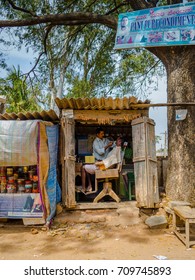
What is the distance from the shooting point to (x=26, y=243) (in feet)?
16.7

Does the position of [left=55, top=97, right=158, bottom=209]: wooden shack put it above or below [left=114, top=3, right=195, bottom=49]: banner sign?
below

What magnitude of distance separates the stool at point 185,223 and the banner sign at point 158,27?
3.65 m

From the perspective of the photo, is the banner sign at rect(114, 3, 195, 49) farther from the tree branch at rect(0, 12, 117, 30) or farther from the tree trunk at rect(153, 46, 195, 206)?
the tree branch at rect(0, 12, 117, 30)

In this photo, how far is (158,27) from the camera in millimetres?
6363

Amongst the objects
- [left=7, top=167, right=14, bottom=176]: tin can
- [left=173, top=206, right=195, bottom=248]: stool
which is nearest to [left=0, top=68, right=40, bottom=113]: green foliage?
[left=7, top=167, right=14, bottom=176]: tin can

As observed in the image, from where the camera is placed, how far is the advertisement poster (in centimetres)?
584

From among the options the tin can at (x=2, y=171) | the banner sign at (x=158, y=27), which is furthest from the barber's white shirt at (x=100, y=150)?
the banner sign at (x=158, y=27)

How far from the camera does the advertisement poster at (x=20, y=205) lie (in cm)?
584

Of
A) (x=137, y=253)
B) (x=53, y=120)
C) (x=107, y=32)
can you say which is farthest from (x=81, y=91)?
(x=137, y=253)

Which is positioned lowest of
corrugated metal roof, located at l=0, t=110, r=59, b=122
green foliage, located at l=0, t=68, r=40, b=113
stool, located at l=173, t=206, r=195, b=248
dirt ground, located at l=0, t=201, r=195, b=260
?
dirt ground, located at l=0, t=201, r=195, b=260

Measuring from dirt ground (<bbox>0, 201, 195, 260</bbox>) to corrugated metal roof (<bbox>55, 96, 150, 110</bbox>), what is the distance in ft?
7.74

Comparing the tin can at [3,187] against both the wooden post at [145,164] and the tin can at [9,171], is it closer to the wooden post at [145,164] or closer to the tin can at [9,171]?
the tin can at [9,171]

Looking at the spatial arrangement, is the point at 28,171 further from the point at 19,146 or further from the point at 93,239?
the point at 93,239

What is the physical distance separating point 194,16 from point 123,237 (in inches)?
200
